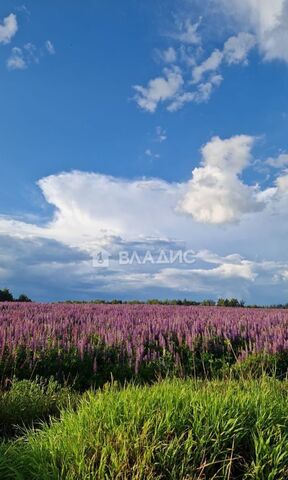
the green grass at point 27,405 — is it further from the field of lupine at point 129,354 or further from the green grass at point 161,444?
the green grass at point 161,444

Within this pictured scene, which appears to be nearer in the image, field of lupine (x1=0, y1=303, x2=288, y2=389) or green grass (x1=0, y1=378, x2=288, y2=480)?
green grass (x1=0, y1=378, x2=288, y2=480)

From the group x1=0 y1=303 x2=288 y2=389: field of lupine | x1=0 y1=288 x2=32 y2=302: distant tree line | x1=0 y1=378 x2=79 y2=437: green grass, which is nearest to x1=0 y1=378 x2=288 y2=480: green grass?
x1=0 y1=378 x2=79 y2=437: green grass

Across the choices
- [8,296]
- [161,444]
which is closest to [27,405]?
[161,444]

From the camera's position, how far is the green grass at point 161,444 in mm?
3818

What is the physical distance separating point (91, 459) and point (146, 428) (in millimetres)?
464

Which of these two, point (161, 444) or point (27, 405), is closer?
point (161, 444)

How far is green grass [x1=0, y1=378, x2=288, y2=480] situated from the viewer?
12.5 ft

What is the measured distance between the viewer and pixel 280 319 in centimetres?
1512

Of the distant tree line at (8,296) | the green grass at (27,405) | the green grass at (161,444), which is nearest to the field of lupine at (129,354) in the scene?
the green grass at (27,405)

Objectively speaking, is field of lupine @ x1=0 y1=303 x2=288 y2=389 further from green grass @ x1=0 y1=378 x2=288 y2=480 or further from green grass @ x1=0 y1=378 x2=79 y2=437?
green grass @ x1=0 y1=378 x2=288 y2=480

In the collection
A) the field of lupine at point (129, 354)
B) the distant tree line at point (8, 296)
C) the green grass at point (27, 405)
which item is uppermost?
the distant tree line at point (8, 296)

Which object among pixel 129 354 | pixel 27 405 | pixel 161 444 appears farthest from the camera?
pixel 129 354

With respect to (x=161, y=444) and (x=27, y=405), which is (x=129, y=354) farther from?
(x=161, y=444)

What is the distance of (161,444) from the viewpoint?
3893 mm
